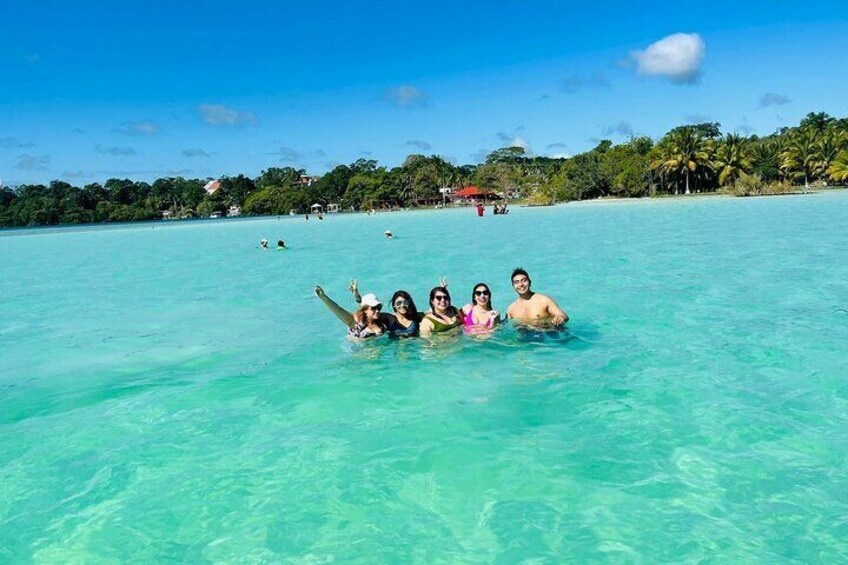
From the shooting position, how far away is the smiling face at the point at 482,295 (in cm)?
880

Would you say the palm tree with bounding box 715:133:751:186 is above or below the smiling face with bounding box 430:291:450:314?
above

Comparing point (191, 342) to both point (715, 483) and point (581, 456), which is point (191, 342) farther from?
point (715, 483)

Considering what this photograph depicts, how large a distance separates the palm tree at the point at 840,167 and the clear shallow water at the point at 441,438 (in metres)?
61.1

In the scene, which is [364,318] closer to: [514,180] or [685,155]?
[685,155]

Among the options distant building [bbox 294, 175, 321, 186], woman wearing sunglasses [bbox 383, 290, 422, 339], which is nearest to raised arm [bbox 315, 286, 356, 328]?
woman wearing sunglasses [bbox 383, 290, 422, 339]

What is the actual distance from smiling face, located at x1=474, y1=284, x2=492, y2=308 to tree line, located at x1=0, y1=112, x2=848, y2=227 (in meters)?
63.8

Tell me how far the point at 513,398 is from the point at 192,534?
3.69m

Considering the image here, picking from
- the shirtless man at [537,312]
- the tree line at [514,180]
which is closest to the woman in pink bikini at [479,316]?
the shirtless man at [537,312]

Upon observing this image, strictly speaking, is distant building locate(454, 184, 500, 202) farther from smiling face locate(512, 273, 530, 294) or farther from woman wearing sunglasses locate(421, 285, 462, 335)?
smiling face locate(512, 273, 530, 294)

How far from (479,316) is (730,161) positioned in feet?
238

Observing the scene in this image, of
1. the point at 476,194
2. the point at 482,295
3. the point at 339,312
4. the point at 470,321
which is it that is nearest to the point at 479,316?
the point at 470,321

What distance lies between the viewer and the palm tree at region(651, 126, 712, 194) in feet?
233

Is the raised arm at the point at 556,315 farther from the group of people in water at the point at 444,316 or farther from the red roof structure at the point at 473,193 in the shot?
the red roof structure at the point at 473,193

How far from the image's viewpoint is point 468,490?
4973mm
